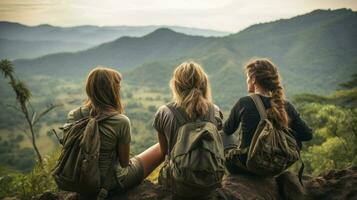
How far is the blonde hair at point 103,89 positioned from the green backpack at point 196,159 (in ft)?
1.86

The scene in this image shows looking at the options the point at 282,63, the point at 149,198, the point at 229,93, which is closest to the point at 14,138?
the point at 229,93

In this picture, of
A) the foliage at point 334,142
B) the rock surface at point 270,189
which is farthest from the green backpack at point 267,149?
the foliage at point 334,142

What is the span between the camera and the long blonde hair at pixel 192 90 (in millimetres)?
3232

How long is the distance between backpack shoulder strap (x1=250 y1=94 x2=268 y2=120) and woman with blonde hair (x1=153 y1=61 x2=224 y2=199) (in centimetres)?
41

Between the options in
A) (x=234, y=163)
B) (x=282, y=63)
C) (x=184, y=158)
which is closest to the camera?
(x=184, y=158)

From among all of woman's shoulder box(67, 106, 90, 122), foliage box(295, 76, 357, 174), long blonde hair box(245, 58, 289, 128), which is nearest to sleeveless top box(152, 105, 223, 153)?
long blonde hair box(245, 58, 289, 128)

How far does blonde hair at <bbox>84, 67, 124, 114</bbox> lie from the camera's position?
3.30m

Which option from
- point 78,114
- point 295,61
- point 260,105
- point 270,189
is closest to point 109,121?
point 78,114

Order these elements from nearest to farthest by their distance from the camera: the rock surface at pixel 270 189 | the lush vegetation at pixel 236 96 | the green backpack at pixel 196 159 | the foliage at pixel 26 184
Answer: the green backpack at pixel 196 159
the rock surface at pixel 270 189
the foliage at pixel 26 184
the lush vegetation at pixel 236 96

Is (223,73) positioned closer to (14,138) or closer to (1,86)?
(1,86)

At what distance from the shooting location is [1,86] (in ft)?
423

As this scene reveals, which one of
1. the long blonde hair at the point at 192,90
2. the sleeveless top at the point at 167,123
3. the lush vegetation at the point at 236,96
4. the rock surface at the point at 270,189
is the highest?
the long blonde hair at the point at 192,90

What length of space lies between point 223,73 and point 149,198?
14776 cm

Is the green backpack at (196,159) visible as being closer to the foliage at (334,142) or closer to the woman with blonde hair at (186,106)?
the woman with blonde hair at (186,106)
